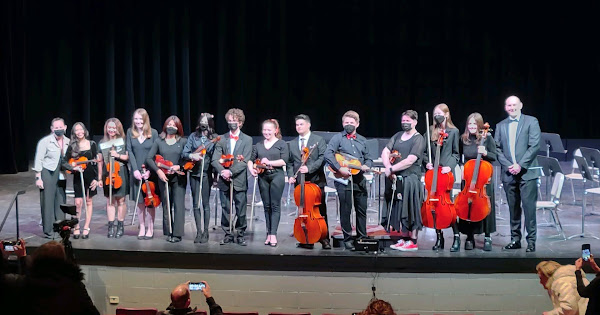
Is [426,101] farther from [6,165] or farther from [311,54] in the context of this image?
[6,165]

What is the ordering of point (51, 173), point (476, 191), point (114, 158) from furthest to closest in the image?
point (51, 173) < point (114, 158) < point (476, 191)

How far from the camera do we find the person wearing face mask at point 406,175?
304 inches

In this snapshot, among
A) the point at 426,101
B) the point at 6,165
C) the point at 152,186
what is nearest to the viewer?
the point at 152,186

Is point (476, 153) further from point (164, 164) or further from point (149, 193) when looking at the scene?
point (149, 193)

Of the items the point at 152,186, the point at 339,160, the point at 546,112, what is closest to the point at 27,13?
the point at 152,186

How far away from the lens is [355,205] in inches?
312

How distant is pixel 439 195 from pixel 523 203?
96 cm

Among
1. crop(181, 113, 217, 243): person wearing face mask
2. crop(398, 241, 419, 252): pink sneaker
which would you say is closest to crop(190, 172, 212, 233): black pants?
crop(181, 113, 217, 243): person wearing face mask

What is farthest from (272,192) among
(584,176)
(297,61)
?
(297,61)

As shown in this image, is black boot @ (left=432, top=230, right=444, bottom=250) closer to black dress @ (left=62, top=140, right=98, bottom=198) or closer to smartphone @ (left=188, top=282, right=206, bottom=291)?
smartphone @ (left=188, top=282, right=206, bottom=291)

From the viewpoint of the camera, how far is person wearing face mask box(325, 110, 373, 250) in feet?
25.7

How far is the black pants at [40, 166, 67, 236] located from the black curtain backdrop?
5.52m

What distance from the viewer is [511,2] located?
1385 cm

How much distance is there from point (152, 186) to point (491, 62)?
8122 millimetres
